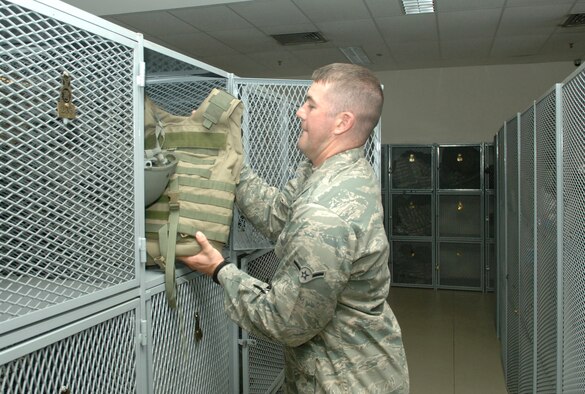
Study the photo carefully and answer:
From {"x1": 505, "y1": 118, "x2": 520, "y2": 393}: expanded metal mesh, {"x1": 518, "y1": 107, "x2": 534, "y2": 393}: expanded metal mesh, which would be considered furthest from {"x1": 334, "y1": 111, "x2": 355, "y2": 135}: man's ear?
{"x1": 505, "y1": 118, "x2": 520, "y2": 393}: expanded metal mesh

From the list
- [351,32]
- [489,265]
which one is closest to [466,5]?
[351,32]

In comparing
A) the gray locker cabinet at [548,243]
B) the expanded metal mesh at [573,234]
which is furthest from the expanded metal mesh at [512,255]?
the expanded metal mesh at [573,234]

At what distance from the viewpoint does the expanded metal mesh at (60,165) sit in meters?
1.04

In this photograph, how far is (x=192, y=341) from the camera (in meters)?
1.77

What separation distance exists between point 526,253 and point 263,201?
76.1 inches

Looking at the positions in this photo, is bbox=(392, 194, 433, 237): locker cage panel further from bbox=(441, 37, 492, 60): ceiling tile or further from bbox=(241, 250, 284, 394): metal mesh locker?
bbox=(241, 250, 284, 394): metal mesh locker

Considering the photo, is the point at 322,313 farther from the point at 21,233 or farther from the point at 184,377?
the point at 21,233

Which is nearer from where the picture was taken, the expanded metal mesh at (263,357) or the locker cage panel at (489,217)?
the expanded metal mesh at (263,357)

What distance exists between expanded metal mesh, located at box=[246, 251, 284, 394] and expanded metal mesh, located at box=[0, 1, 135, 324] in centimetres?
95

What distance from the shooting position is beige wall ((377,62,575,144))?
772cm

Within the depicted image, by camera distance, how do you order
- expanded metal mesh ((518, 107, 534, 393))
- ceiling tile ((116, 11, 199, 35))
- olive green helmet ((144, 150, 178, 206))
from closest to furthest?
olive green helmet ((144, 150, 178, 206)), expanded metal mesh ((518, 107, 534, 393)), ceiling tile ((116, 11, 199, 35))

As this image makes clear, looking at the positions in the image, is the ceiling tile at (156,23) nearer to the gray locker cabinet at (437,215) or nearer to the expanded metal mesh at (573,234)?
the gray locker cabinet at (437,215)

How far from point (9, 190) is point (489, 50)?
697 cm

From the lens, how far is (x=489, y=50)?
22.3ft
